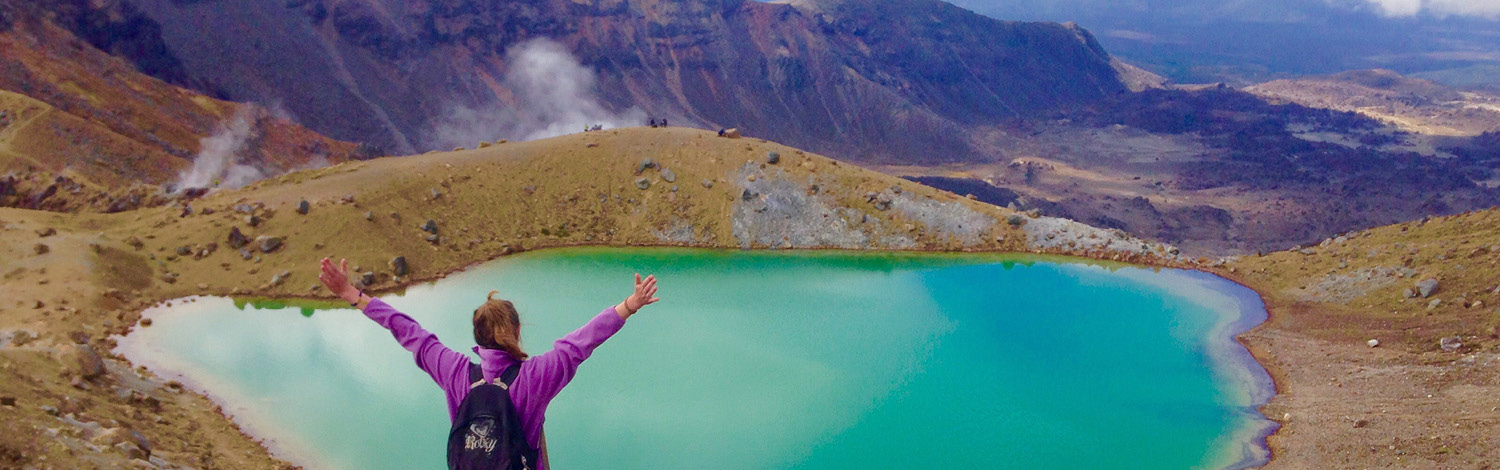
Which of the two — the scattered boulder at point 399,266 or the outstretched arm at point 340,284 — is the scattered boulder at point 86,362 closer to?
the scattered boulder at point 399,266

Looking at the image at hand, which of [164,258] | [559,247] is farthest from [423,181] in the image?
[164,258]

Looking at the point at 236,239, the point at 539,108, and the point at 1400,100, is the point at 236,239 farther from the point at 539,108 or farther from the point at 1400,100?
the point at 1400,100

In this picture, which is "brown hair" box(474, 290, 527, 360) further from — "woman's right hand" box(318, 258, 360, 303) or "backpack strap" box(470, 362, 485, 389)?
"woman's right hand" box(318, 258, 360, 303)

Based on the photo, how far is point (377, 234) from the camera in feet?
132

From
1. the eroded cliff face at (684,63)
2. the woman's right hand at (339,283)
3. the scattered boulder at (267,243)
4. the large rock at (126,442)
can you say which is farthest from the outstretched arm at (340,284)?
the eroded cliff face at (684,63)

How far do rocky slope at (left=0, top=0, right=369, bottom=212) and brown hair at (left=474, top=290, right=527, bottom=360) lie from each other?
46.4m

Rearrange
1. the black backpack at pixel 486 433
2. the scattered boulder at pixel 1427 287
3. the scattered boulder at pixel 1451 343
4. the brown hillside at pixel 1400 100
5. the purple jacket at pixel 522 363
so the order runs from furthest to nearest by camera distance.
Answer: the brown hillside at pixel 1400 100, the scattered boulder at pixel 1427 287, the scattered boulder at pixel 1451 343, the purple jacket at pixel 522 363, the black backpack at pixel 486 433

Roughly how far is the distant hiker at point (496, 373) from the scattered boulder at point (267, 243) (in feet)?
119

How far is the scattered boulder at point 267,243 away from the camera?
37.8m

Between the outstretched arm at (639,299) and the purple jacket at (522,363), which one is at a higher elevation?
the outstretched arm at (639,299)

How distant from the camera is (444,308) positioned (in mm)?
35219

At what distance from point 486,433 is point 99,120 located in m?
59.1

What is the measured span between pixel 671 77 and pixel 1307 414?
94600 mm

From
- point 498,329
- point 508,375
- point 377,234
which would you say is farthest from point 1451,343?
point 377,234
